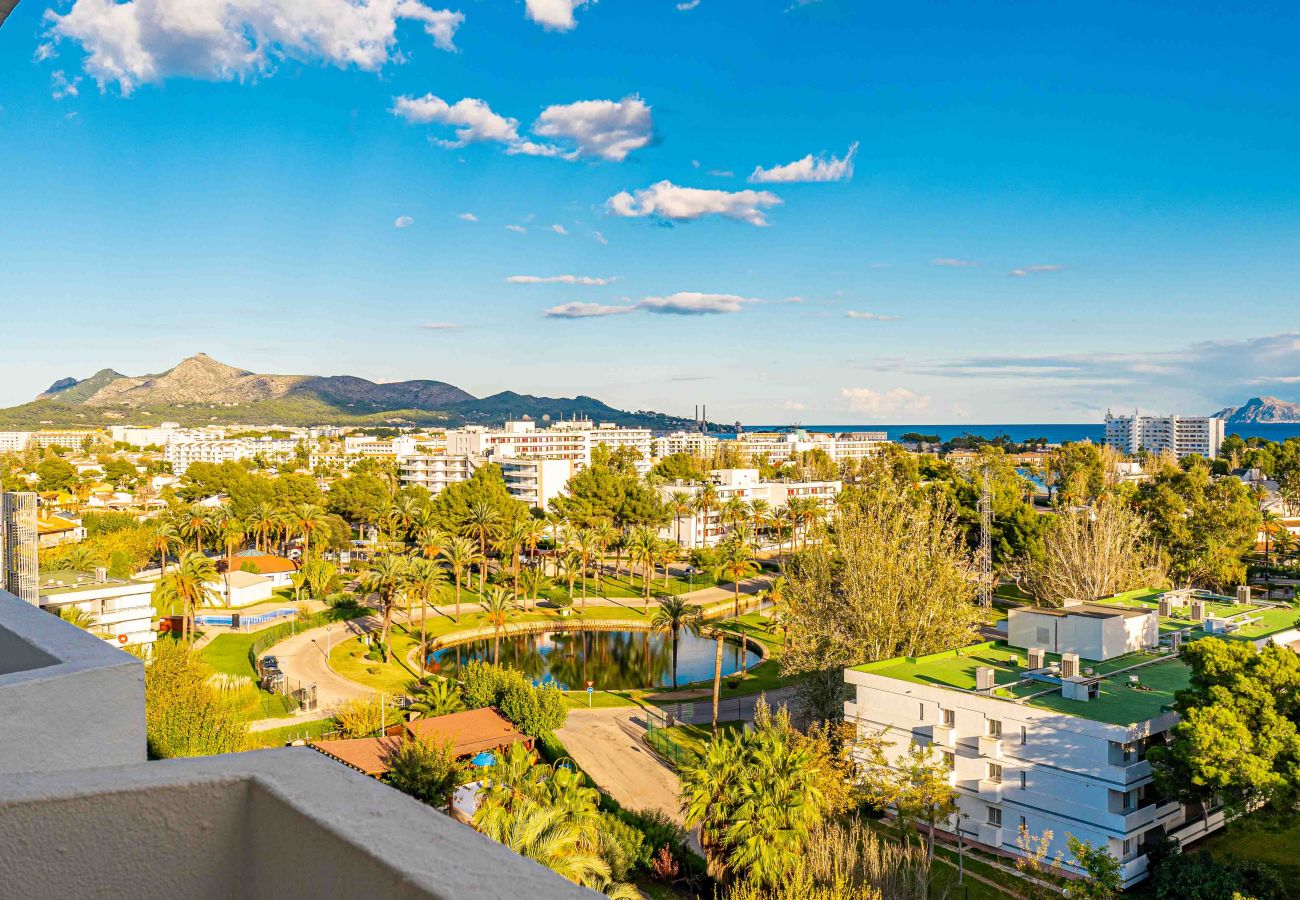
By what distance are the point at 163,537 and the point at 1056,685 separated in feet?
155

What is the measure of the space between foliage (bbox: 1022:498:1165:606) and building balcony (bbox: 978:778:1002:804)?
71.9ft

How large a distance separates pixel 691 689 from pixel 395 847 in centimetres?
3596

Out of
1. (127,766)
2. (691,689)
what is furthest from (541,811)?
(691,689)

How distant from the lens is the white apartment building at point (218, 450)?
135625 millimetres

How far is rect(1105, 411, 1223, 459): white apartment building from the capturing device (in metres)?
167

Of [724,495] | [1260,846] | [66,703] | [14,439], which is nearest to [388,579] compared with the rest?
[1260,846]

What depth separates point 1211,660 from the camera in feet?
63.4

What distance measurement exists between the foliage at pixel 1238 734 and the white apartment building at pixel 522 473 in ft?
179

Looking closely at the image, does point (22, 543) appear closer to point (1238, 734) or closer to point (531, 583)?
point (1238, 734)

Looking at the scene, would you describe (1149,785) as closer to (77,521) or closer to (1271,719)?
(1271,719)

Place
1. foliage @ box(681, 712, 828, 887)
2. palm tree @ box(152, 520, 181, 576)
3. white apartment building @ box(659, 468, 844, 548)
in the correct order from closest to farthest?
foliage @ box(681, 712, 828, 887) < palm tree @ box(152, 520, 181, 576) < white apartment building @ box(659, 468, 844, 548)

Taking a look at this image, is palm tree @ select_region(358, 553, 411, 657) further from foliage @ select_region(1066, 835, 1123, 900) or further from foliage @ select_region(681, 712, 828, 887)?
foliage @ select_region(1066, 835, 1123, 900)

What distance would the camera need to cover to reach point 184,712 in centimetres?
2067

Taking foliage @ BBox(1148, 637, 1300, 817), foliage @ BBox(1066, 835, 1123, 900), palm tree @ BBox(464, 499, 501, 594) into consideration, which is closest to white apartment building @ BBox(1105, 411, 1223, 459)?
palm tree @ BBox(464, 499, 501, 594)
